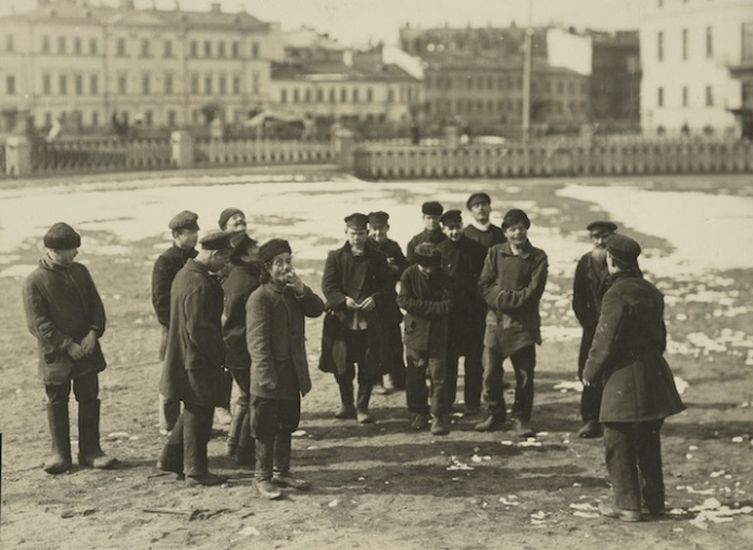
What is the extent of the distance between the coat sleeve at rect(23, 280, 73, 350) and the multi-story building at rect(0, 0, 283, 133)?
63455 mm

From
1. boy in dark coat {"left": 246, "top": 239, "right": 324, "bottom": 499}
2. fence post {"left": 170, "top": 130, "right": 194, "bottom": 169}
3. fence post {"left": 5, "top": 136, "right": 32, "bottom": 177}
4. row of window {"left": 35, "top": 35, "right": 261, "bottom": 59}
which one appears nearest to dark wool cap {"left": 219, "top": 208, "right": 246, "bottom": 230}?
boy in dark coat {"left": 246, "top": 239, "right": 324, "bottom": 499}

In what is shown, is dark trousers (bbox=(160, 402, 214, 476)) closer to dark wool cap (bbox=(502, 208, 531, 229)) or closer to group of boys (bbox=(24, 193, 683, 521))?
group of boys (bbox=(24, 193, 683, 521))

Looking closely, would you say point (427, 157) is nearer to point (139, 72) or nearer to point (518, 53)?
point (139, 72)

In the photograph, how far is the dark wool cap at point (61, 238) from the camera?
8102 mm

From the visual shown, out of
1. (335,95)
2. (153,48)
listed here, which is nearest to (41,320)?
Result: (153,48)

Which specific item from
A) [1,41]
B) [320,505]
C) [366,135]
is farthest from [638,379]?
[1,41]

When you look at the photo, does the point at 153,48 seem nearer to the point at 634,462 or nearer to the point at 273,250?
the point at 273,250

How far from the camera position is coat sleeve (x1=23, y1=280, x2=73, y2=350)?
26.7ft

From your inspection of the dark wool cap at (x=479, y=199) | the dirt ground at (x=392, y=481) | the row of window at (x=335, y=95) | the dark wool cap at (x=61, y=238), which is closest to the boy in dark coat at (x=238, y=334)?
the dirt ground at (x=392, y=481)

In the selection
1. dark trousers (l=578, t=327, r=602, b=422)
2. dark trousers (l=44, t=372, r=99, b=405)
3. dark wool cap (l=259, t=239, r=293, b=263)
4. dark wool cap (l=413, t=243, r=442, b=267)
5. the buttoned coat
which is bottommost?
dark trousers (l=578, t=327, r=602, b=422)

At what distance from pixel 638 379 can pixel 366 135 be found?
58.7 metres

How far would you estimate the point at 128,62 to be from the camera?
79.0m

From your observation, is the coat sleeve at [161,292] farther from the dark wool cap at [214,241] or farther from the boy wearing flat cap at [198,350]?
the dark wool cap at [214,241]

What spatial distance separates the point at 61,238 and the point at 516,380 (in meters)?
3.74
